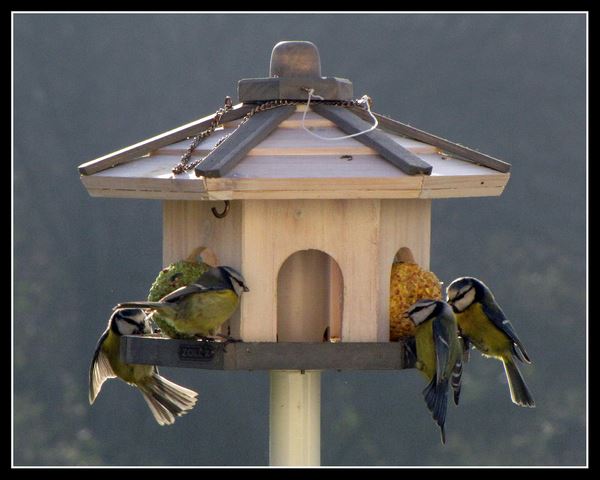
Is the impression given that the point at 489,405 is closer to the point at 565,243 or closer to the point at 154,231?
the point at 565,243

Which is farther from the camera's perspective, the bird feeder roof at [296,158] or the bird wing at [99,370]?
the bird wing at [99,370]

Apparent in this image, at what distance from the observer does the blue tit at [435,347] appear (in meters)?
5.88

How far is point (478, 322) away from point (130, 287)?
989 centimetres

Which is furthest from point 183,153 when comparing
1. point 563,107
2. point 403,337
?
point 563,107

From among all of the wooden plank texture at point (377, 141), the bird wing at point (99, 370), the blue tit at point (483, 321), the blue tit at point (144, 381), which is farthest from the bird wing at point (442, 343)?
the bird wing at point (99, 370)

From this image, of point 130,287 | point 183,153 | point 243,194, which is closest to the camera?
point 243,194

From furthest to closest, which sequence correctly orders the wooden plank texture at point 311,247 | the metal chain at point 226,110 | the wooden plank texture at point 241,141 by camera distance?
the metal chain at point 226,110
the wooden plank texture at point 311,247
the wooden plank texture at point 241,141

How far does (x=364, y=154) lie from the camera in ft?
19.2

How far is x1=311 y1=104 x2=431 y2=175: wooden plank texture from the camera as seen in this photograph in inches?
226

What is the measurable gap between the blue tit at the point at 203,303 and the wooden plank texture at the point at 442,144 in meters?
0.89

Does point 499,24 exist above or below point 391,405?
above

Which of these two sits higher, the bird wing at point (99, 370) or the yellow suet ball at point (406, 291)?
the yellow suet ball at point (406, 291)

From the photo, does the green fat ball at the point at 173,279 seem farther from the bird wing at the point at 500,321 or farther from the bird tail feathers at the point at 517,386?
the bird tail feathers at the point at 517,386

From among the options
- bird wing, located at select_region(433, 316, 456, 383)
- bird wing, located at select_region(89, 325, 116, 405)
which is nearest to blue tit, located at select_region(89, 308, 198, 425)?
bird wing, located at select_region(89, 325, 116, 405)
